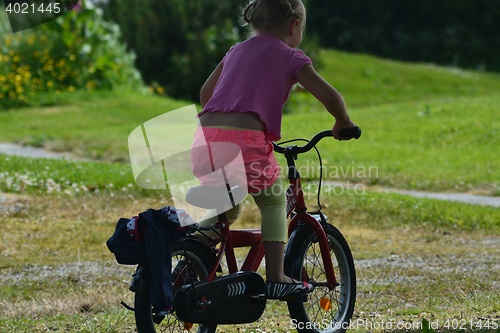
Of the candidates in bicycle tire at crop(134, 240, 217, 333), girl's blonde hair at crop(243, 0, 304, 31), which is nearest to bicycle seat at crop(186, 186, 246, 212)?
bicycle tire at crop(134, 240, 217, 333)

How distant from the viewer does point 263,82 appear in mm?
4508

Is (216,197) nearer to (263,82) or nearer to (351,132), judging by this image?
(263,82)

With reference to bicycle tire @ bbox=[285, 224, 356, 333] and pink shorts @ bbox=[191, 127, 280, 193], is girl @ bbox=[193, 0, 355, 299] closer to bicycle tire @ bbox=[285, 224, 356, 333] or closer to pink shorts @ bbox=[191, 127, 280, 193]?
pink shorts @ bbox=[191, 127, 280, 193]

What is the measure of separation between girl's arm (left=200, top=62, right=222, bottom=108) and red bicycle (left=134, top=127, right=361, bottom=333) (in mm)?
483

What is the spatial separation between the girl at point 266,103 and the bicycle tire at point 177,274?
19 centimetres

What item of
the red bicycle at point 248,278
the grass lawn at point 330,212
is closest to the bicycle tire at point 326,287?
the red bicycle at point 248,278

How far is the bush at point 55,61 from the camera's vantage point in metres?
17.8

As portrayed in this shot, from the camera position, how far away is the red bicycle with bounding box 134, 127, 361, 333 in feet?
14.3

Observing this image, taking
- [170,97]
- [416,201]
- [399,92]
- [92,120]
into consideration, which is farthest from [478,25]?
[416,201]

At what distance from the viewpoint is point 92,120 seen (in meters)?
16.3

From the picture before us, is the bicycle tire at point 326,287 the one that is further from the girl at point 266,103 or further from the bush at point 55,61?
the bush at point 55,61

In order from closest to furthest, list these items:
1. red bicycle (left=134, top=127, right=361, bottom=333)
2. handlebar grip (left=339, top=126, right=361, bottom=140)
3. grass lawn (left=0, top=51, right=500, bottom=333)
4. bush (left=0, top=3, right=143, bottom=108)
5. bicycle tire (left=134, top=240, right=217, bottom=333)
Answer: bicycle tire (left=134, top=240, right=217, bottom=333)
red bicycle (left=134, top=127, right=361, bottom=333)
handlebar grip (left=339, top=126, right=361, bottom=140)
grass lawn (left=0, top=51, right=500, bottom=333)
bush (left=0, top=3, right=143, bottom=108)

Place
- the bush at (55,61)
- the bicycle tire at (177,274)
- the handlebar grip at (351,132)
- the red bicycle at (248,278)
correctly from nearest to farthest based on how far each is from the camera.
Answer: the bicycle tire at (177,274) → the red bicycle at (248,278) → the handlebar grip at (351,132) → the bush at (55,61)

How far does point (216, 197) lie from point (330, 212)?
551 cm
